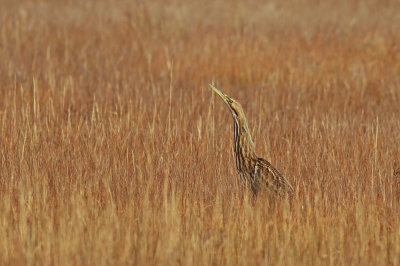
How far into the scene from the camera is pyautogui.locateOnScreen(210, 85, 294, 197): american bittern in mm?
5289

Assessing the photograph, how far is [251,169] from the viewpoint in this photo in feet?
18.2

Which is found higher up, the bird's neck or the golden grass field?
the bird's neck

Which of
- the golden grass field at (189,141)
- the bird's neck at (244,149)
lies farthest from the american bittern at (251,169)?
the golden grass field at (189,141)

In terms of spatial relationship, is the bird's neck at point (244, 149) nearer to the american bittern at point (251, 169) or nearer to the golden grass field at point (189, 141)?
the american bittern at point (251, 169)

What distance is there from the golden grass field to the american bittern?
122 millimetres

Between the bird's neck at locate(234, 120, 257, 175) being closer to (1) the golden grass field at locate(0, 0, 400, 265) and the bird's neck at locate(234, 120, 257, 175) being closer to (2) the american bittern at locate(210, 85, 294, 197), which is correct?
(2) the american bittern at locate(210, 85, 294, 197)

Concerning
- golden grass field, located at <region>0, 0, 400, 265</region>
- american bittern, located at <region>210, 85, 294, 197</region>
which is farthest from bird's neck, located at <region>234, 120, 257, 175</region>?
golden grass field, located at <region>0, 0, 400, 265</region>

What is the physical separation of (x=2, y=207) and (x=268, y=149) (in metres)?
2.48

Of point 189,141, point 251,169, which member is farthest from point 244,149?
point 189,141

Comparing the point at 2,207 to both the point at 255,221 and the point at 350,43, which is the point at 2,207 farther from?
the point at 350,43

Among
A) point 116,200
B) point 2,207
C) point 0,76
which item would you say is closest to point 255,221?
point 116,200

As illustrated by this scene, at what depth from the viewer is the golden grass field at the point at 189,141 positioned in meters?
4.54

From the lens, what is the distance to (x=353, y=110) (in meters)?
9.00

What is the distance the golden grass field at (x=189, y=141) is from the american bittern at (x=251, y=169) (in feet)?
0.40
